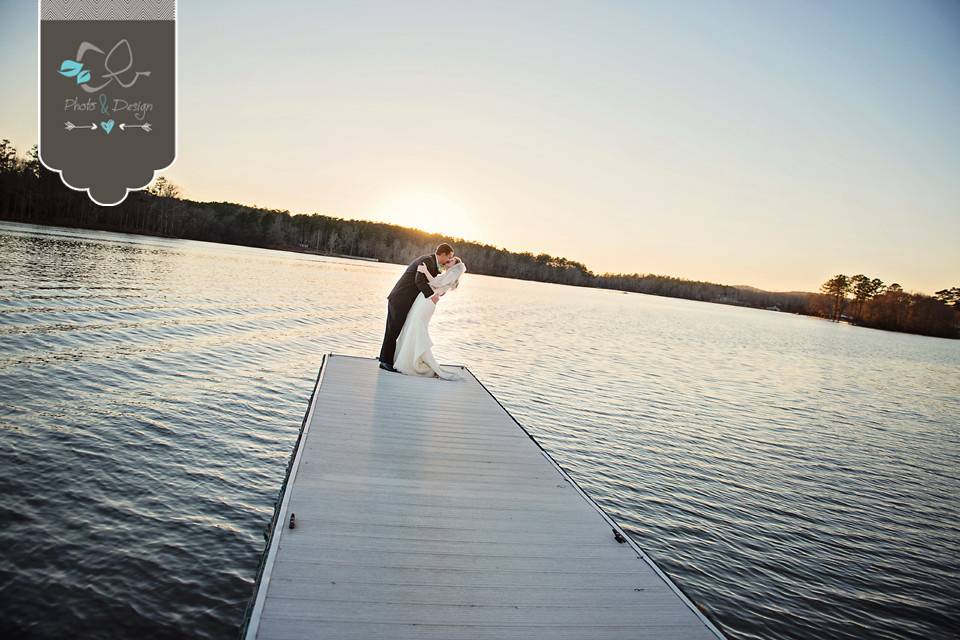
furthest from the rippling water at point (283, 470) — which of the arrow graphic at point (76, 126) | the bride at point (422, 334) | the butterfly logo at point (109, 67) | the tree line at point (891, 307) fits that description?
the tree line at point (891, 307)

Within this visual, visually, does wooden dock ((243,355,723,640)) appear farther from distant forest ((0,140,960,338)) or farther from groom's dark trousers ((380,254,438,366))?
distant forest ((0,140,960,338))

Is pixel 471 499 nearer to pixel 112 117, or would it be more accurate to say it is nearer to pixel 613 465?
pixel 613 465

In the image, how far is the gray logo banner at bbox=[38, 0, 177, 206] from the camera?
11.7 m

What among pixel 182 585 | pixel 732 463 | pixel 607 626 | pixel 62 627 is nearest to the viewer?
pixel 607 626

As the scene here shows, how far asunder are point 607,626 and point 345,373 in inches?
293

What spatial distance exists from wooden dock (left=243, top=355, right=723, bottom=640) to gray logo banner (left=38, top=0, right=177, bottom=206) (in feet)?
34.8

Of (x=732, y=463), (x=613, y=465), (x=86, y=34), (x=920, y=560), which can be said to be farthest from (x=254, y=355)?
(x=920, y=560)

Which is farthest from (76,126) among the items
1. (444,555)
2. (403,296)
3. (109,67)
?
(444,555)

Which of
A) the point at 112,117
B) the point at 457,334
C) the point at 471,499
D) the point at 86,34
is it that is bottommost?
the point at 457,334

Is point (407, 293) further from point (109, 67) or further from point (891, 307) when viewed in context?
point (891, 307)

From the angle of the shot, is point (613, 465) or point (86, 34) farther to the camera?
point (86, 34)

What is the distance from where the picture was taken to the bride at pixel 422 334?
31.9 feet

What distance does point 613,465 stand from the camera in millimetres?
8648

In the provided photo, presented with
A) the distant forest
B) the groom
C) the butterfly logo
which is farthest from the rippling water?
the distant forest
